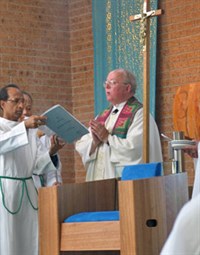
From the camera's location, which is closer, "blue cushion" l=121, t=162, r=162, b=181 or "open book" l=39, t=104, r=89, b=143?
"blue cushion" l=121, t=162, r=162, b=181

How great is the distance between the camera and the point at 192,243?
103 centimetres

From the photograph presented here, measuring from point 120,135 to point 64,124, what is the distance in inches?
40.8

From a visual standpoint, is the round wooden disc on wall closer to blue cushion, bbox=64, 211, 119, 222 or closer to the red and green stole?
the red and green stole

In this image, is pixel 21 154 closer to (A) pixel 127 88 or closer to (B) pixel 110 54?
(A) pixel 127 88

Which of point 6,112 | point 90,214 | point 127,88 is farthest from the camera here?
point 127,88

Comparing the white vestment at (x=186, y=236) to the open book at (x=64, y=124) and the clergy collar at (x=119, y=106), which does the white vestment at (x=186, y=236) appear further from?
the clergy collar at (x=119, y=106)

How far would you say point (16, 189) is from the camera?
20.5 ft

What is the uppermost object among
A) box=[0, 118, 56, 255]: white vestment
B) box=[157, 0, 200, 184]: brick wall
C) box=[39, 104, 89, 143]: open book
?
box=[157, 0, 200, 184]: brick wall

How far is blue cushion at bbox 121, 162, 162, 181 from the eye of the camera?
4.44m

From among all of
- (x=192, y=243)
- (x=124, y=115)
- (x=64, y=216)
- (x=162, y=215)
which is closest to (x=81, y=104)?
(x=124, y=115)

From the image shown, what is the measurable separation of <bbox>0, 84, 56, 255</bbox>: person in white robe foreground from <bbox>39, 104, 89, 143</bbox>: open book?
295 mm

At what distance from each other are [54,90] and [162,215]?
5974 mm

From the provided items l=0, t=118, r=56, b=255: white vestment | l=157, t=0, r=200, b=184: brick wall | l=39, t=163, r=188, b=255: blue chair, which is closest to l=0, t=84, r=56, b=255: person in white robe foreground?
l=0, t=118, r=56, b=255: white vestment

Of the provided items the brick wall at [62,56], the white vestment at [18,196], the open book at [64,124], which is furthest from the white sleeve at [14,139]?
the brick wall at [62,56]
